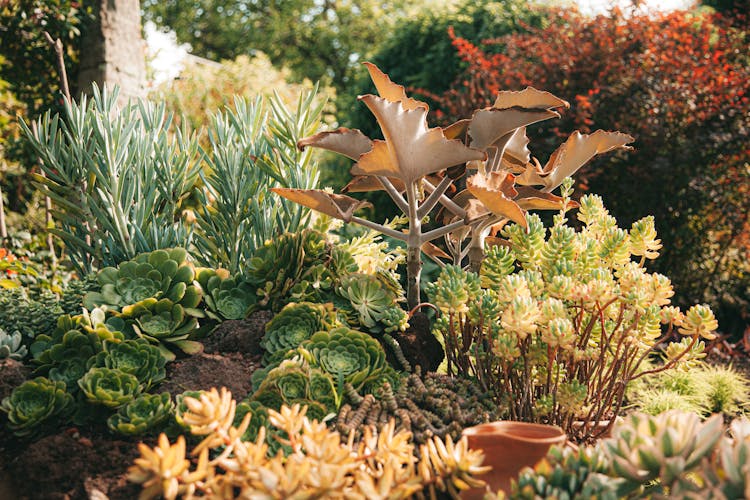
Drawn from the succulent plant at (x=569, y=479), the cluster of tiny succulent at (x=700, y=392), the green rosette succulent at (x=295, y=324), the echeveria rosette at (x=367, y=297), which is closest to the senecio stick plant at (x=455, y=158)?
the echeveria rosette at (x=367, y=297)

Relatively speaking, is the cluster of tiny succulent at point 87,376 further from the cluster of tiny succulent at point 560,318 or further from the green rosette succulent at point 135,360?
the cluster of tiny succulent at point 560,318

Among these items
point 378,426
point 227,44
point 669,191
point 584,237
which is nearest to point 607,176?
point 669,191

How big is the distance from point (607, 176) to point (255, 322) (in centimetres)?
444

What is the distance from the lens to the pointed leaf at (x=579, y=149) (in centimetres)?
214

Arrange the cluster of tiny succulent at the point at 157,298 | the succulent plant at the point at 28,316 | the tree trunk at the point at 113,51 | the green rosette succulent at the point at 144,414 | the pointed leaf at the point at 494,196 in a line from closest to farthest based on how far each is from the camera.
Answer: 1. the green rosette succulent at the point at 144,414
2. the pointed leaf at the point at 494,196
3. the cluster of tiny succulent at the point at 157,298
4. the succulent plant at the point at 28,316
5. the tree trunk at the point at 113,51

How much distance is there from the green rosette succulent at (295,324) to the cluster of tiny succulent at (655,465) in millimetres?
964

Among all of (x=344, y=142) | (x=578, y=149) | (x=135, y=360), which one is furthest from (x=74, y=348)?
(x=578, y=149)

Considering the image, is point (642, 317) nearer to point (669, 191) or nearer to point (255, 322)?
point (255, 322)

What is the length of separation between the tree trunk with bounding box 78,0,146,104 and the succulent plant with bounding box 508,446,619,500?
417 centimetres

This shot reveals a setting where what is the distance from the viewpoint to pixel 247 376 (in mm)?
1975

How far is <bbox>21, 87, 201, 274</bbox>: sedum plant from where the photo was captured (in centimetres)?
244

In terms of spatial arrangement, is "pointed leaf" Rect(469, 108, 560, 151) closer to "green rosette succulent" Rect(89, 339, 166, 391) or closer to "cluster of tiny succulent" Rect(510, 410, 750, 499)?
"cluster of tiny succulent" Rect(510, 410, 750, 499)

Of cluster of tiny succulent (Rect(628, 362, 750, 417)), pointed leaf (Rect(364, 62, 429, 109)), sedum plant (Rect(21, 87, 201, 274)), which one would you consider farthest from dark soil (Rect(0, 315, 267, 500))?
cluster of tiny succulent (Rect(628, 362, 750, 417))

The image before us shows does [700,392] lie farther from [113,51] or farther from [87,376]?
[113,51]
